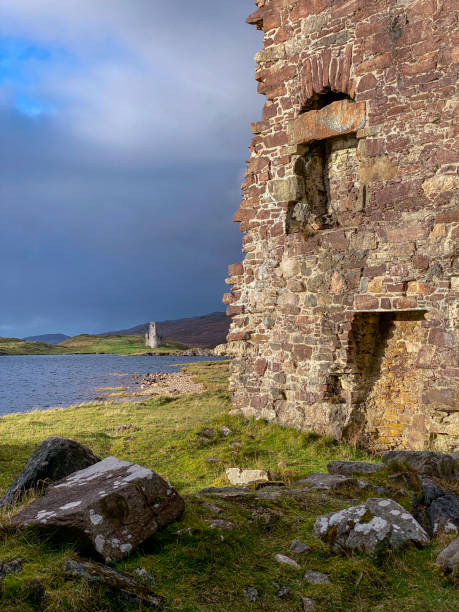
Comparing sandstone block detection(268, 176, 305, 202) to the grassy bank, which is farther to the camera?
the grassy bank

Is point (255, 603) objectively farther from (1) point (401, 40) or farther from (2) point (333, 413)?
(1) point (401, 40)

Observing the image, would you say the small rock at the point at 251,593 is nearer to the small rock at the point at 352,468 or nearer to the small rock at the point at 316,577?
the small rock at the point at 316,577

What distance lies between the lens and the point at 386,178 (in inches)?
420

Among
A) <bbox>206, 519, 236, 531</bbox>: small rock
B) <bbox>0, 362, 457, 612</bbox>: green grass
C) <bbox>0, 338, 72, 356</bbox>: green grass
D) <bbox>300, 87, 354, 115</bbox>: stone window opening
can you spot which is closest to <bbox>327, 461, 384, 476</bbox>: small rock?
<bbox>0, 362, 457, 612</bbox>: green grass

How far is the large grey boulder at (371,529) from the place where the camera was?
436cm

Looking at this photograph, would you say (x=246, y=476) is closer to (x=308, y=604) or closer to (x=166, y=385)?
(x=308, y=604)

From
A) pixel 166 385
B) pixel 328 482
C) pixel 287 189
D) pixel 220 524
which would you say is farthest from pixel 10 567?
pixel 166 385

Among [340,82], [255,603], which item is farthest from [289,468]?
[340,82]

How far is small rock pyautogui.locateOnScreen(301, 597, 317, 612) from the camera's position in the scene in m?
3.68

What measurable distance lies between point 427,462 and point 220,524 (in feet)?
11.6

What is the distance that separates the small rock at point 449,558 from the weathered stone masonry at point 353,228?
577cm

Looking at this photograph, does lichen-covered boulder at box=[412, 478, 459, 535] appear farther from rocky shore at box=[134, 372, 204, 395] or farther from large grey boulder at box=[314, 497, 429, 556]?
rocky shore at box=[134, 372, 204, 395]

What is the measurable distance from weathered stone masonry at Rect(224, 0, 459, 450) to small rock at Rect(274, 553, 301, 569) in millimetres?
6392

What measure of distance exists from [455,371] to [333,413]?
2833 mm
